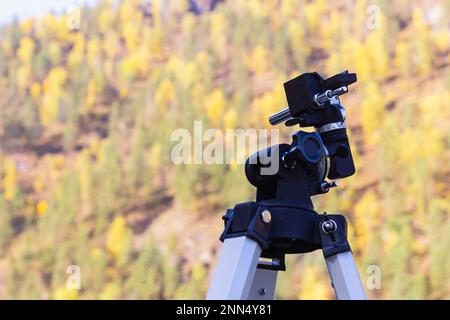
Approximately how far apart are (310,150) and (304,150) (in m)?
0.02

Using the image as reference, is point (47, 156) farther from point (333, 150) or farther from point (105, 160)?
point (333, 150)

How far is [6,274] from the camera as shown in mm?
4797

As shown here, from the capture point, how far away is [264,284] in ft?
3.76

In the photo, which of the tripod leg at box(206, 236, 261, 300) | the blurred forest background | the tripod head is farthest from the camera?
the blurred forest background

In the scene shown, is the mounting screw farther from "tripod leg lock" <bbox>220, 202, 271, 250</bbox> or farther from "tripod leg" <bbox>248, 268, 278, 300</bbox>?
"tripod leg" <bbox>248, 268, 278, 300</bbox>

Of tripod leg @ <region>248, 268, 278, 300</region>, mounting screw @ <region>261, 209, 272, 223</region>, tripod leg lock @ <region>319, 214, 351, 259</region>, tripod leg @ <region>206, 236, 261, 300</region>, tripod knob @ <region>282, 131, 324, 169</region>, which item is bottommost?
tripod leg @ <region>248, 268, 278, 300</region>

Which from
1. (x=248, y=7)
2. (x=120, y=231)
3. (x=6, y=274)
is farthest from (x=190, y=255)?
(x=248, y=7)

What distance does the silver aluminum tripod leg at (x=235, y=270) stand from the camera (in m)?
0.96

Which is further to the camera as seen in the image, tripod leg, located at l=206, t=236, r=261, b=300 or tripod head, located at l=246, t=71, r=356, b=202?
tripod head, located at l=246, t=71, r=356, b=202

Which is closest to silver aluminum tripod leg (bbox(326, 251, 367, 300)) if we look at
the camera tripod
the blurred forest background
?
the camera tripod

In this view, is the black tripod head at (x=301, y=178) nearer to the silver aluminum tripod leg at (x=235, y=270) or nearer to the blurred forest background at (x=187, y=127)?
the silver aluminum tripod leg at (x=235, y=270)

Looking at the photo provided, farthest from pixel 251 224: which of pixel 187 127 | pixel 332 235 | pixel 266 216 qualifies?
pixel 187 127

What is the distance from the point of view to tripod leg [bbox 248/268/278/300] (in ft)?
3.72

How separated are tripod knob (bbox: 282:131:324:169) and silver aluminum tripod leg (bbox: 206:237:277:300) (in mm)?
151
